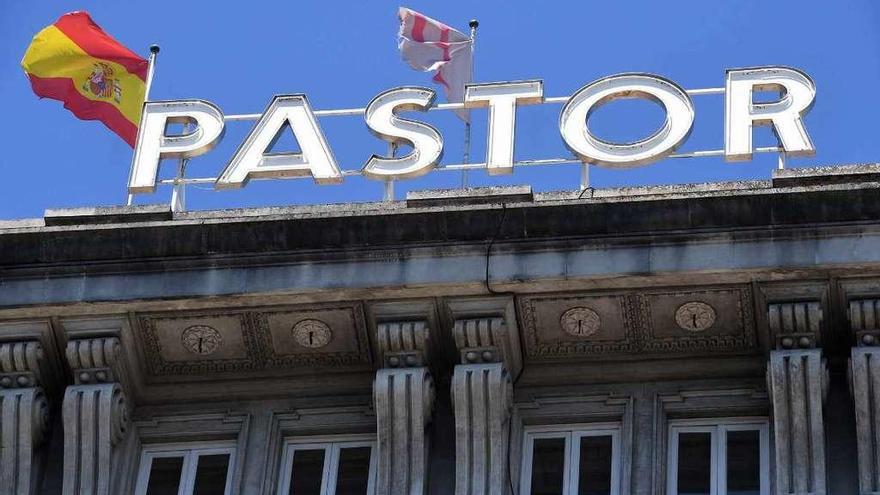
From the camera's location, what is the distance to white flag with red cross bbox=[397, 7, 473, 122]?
135ft

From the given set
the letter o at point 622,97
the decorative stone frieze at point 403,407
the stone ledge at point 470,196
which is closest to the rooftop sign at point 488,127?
the letter o at point 622,97

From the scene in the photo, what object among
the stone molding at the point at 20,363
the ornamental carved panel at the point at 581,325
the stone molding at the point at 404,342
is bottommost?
the stone molding at the point at 20,363

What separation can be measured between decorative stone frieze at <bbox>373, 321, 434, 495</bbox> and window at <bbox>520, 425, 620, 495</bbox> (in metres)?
1.30

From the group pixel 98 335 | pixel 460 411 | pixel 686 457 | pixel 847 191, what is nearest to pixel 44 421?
pixel 98 335

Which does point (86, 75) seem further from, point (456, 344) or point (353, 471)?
point (456, 344)

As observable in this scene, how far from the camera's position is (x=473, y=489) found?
31969 mm

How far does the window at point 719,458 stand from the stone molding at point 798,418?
0.51m

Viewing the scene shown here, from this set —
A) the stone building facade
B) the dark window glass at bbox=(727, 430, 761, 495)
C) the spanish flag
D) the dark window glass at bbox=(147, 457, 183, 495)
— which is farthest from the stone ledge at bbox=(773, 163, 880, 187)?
the spanish flag

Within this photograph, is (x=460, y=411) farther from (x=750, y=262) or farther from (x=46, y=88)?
(x=46, y=88)

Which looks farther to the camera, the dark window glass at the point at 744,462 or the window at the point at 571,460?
the window at the point at 571,460

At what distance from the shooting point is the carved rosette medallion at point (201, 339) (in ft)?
111

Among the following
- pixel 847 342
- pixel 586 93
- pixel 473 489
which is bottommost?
pixel 473 489

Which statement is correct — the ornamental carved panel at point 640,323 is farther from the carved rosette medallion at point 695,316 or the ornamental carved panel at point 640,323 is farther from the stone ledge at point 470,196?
the stone ledge at point 470,196

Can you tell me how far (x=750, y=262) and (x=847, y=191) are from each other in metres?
1.42
